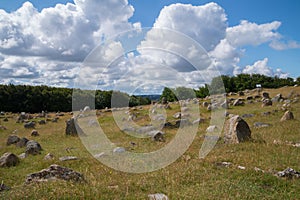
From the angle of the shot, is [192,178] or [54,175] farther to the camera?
[192,178]

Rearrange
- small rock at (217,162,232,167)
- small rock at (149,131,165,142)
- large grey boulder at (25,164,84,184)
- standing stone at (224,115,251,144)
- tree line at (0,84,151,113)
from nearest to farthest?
large grey boulder at (25,164,84,184)
small rock at (217,162,232,167)
standing stone at (224,115,251,144)
small rock at (149,131,165,142)
tree line at (0,84,151,113)

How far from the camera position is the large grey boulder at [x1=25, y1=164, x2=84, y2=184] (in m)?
8.34

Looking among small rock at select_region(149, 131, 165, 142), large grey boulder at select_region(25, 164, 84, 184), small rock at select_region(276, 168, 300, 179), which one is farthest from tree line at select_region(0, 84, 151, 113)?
small rock at select_region(276, 168, 300, 179)

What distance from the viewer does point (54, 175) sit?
855cm

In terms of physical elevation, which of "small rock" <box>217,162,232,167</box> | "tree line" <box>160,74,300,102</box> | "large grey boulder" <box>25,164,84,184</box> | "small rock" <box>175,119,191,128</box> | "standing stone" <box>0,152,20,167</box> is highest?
"tree line" <box>160,74,300,102</box>

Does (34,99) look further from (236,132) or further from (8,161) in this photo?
(236,132)

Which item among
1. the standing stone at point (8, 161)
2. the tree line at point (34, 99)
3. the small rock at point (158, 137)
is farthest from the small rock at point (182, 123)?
the tree line at point (34, 99)

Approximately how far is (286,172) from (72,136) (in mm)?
17475

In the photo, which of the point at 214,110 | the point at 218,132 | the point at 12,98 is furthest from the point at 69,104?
the point at 218,132

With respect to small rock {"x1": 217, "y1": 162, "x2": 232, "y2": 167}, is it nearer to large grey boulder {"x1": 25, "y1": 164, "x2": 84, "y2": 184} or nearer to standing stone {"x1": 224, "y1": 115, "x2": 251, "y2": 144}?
standing stone {"x1": 224, "y1": 115, "x2": 251, "y2": 144}

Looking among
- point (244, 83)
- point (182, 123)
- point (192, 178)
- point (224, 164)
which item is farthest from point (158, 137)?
point (244, 83)

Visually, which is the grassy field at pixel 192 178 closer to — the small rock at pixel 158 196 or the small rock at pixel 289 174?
the small rock at pixel 158 196

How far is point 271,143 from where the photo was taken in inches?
530

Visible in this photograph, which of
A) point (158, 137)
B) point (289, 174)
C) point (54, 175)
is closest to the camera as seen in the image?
point (54, 175)
